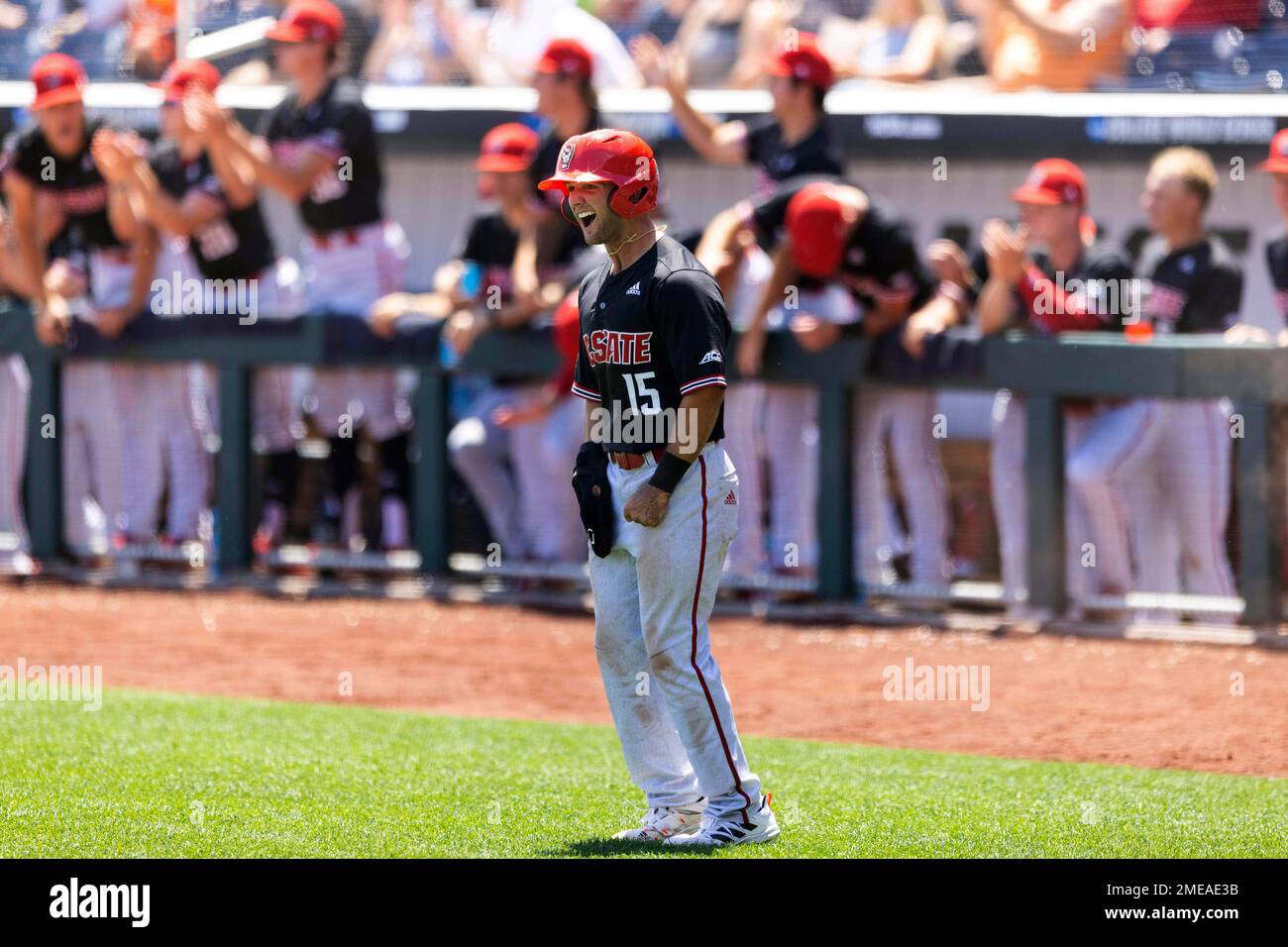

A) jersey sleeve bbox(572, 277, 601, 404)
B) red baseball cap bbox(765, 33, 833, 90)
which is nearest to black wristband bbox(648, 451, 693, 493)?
jersey sleeve bbox(572, 277, 601, 404)

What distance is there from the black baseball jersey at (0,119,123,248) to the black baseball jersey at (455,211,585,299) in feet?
6.04

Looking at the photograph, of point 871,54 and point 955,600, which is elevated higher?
point 871,54

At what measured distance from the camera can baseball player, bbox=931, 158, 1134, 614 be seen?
8.06 m

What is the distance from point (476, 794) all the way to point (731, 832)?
35.2 inches

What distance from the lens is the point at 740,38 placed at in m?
10.6

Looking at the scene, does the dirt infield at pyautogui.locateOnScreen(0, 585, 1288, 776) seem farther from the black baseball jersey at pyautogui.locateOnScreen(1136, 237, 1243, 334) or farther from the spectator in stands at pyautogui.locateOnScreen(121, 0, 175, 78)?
the spectator in stands at pyautogui.locateOnScreen(121, 0, 175, 78)

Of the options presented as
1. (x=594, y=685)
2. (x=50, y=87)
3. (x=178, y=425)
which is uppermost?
(x=50, y=87)

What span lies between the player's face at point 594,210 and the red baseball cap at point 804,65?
403 centimetres

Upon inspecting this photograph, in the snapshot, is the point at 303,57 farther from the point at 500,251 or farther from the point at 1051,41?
the point at 1051,41

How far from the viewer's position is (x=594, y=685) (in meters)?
7.35
